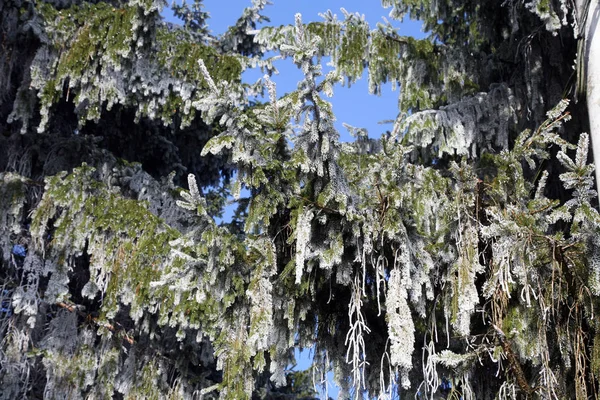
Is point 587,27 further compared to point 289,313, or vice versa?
point 587,27

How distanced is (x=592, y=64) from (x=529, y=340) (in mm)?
1847

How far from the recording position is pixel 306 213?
3480 mm

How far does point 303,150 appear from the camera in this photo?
3.36 meters

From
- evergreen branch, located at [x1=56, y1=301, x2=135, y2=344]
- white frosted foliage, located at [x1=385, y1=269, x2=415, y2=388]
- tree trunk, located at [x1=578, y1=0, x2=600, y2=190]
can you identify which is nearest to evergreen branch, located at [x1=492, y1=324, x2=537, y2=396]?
white frosted foliage, located at [x1=385, y1=269, x2=415, y2=388]

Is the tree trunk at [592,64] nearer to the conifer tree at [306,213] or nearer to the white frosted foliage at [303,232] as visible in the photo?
the conifer tree at [306,213]

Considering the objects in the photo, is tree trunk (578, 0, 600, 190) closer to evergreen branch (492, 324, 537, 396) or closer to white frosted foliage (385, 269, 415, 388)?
evergreen branch (492, 324, 537, 396)

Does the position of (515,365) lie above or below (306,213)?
below

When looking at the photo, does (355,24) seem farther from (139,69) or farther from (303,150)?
(303,150)

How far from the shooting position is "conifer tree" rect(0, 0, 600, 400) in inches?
135

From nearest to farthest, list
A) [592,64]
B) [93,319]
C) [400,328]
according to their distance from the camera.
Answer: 1. [400,328]
2. [592,64]
3. [93,319]

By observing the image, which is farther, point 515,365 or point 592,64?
point 592,64

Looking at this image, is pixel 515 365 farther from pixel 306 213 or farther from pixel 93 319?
pixel 93 319

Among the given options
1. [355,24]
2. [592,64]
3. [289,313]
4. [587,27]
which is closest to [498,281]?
[289,313]

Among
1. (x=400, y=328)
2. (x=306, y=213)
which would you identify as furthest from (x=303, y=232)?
(x=400, y=328)
